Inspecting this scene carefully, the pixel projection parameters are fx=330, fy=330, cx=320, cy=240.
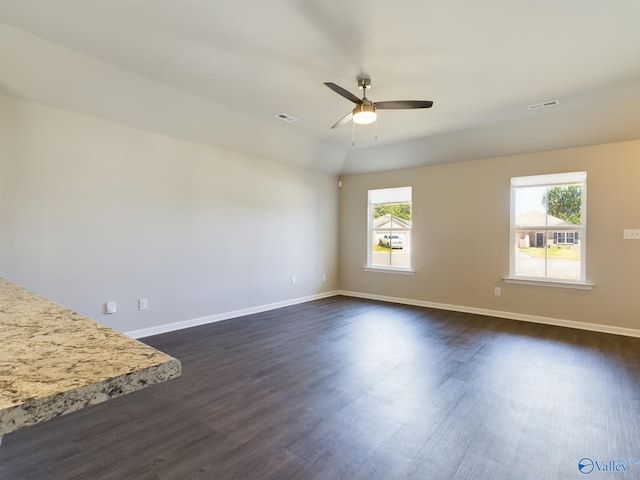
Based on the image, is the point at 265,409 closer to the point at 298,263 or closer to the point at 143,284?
the point at 143,284

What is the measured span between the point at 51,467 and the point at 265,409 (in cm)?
121

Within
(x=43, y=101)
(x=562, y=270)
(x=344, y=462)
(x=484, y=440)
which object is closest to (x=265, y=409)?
(x=344, y=462)

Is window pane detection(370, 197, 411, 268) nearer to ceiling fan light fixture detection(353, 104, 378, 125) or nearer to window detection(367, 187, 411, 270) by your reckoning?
window detection(367, 187, 411, 270)

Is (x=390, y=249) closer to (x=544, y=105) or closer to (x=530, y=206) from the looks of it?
(x=530, y=206)

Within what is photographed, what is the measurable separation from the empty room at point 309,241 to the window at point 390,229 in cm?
5

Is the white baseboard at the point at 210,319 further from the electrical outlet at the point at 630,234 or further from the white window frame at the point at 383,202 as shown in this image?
the electrical outlet at the point at 630,234

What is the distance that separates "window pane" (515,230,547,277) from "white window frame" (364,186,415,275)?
167cm

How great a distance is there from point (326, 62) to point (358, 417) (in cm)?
298

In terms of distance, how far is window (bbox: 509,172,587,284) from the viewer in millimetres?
4613

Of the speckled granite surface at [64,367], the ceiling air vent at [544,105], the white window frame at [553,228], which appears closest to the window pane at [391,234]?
the white window frame at [553,228]

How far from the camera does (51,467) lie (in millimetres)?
1763

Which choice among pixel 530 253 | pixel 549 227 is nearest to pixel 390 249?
pixel 530 253

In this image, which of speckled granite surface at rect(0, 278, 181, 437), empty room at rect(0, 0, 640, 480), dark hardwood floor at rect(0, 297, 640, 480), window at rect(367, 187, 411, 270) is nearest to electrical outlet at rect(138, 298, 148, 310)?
empty room at rect(0, 0, 640, 480)

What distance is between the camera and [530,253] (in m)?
4.97
